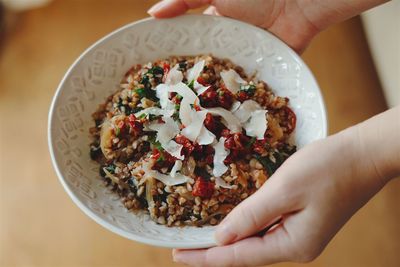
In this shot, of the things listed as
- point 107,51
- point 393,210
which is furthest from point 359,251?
point 107,51

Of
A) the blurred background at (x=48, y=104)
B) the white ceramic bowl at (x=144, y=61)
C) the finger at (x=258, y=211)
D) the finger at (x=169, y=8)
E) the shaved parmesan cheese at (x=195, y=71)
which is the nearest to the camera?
the finger at (x=258, y=211)

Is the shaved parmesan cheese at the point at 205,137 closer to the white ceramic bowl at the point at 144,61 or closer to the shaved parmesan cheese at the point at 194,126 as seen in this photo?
the shaved parmesan cheese at the point at 194,126

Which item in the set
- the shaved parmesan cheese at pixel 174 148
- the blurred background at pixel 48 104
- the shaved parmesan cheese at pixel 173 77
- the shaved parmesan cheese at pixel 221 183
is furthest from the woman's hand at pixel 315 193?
the blurred background at pixel 48 104

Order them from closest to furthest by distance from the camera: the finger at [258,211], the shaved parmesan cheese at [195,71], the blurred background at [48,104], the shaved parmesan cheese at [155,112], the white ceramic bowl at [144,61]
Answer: the finger at [258,211] → the white ceramic bowl at [144,61] → the shaved parmesan cheese at [155,112] → the shaved parmesan cheese at [195,71] → the blurred background at [48,104]

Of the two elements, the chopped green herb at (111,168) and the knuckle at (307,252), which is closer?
the knuckle at (307,252)

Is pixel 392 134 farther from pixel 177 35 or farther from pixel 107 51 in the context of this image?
pixel 107 51
